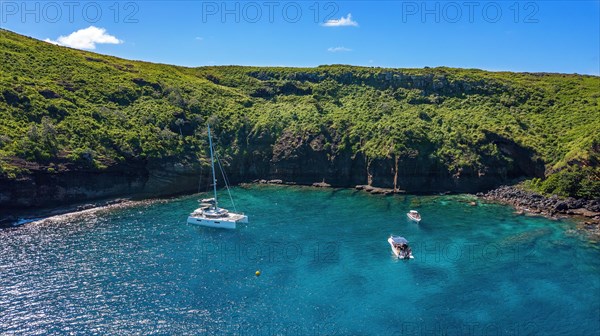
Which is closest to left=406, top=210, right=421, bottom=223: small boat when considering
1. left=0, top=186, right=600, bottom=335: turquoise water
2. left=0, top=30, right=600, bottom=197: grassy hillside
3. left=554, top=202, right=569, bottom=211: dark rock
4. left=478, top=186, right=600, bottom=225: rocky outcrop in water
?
left=0, top=186, right=600, bottom=335: turquoise water

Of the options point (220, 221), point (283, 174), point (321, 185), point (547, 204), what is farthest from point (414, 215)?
point (283, 174)

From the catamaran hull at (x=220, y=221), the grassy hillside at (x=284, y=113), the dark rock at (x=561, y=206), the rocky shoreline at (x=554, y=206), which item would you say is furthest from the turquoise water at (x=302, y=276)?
the grassy hillside at (x=284, y=113)

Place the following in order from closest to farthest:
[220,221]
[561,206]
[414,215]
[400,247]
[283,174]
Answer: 1. [400,247]
2. [220,221]
3. [414,215]
4. [561,206]
5. [283,174]

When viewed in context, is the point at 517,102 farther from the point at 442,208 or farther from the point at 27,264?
the point at 27,264

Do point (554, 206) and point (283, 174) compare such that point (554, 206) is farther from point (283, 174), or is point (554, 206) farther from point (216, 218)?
point (216, 218)

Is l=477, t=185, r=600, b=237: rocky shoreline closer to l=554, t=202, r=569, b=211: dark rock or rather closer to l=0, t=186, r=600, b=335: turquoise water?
l=554, t=202, r=569, b=211: dark rock

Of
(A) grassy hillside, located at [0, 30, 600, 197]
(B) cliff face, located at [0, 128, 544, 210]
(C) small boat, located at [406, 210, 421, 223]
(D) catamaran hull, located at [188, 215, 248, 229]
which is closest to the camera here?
(D) catamaran hull, located at [188, 215, 248, 229]
